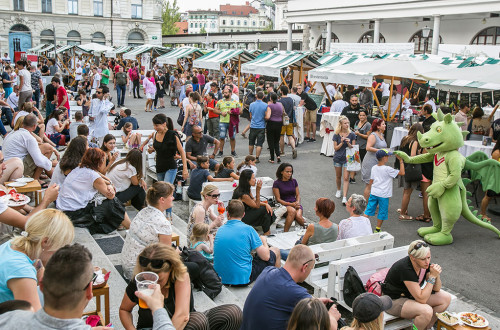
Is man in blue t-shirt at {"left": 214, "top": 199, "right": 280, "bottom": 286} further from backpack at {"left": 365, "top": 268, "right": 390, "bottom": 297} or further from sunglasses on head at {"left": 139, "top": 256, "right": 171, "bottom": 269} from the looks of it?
sunglasses on head at {"left": 139, "top": 256, "right": 171, "bottom": 269}

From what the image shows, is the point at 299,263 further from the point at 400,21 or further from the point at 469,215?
the point at 400,21

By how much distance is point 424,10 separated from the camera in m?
32.6

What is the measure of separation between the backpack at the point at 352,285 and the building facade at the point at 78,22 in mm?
55586

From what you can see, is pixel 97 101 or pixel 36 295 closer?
pixel 36 295

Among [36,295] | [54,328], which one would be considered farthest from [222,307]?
[54,328]

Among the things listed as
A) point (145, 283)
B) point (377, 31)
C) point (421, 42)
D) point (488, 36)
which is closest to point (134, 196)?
point (145, 283)

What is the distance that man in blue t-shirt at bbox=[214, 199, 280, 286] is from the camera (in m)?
5.28

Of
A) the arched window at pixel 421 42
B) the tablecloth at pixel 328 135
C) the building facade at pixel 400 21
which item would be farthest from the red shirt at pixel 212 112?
the arched window at pixel 421 42

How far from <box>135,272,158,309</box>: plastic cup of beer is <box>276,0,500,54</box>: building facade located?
1075 inches

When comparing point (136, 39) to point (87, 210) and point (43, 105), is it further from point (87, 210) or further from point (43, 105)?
point (87, 210)

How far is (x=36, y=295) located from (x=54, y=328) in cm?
100

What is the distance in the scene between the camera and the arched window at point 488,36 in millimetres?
30312

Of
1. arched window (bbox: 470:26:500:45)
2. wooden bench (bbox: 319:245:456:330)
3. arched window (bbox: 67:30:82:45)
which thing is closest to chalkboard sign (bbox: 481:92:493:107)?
arched window (bbox: 470:26:500:45)

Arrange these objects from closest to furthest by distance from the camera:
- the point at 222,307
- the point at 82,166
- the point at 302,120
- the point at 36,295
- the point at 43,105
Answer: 1. the point at 36,295
2. the point at 222,307
3. the point at 82,166
4. the point at 302,120
5. the point at 43,105
